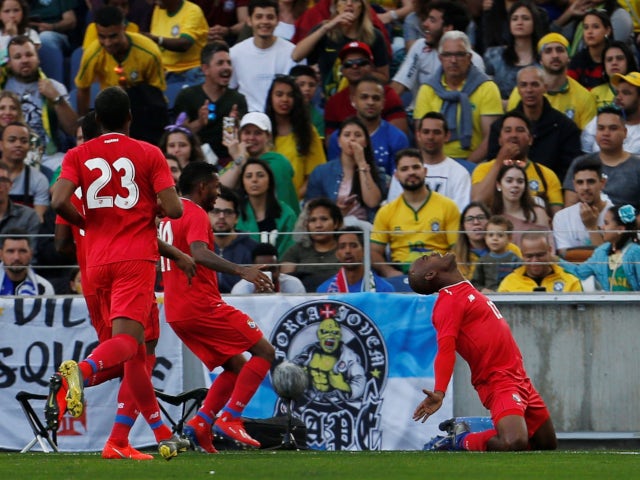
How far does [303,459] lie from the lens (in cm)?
985

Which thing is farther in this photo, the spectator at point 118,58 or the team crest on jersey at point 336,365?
the spectator at point 118,58

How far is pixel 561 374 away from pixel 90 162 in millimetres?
5340

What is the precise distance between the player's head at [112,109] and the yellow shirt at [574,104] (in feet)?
23.2

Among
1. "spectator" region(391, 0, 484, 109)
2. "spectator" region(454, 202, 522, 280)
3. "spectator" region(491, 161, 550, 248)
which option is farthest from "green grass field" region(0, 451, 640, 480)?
"spectator" region(391, 0, 484, 109)

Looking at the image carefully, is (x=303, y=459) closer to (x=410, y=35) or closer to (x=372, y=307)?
(x=372, y=307)

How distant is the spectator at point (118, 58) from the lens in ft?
53.2

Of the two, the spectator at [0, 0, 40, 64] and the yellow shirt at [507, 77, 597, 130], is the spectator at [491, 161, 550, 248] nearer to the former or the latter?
the yellow shirt at [507, 77, 597, 130]

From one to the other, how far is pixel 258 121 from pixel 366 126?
45.5 inches

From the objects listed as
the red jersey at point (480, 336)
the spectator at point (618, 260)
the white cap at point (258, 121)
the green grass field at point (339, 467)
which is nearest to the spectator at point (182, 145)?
the white cap at point (258, 121)

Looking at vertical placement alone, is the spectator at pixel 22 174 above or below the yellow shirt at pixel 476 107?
below

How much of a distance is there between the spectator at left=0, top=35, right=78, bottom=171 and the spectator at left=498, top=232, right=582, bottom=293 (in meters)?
5.63

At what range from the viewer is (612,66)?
15.9 metres

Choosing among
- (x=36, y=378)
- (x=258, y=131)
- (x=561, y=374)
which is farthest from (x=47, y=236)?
(x=561, y=374)

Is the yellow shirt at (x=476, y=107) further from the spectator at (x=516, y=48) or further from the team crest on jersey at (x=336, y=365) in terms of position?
the team crest on jersey at (x=336, y=365)
